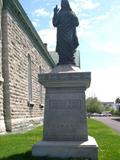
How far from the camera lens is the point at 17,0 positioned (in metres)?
Answer: 22.9

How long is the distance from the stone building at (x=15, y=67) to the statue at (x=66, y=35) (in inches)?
392

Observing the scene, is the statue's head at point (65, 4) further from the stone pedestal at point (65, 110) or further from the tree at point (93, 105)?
the tree at point (93, 105)

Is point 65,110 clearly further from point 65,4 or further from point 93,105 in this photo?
point 93,105

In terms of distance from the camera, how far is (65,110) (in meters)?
8.91

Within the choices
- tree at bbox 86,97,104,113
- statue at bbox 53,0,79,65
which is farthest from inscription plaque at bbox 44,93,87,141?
tree at bbox 86,97,104,113

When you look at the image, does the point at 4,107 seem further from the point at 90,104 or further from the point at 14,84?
the point at 90,104

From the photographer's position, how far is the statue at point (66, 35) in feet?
31.6

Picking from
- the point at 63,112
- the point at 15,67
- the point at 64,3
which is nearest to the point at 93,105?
the point at 15,67

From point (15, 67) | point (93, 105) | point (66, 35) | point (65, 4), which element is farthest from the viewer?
point (93, 105)

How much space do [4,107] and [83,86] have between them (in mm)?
11770

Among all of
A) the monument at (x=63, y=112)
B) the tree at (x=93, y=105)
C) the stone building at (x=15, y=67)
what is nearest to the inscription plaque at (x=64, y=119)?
the monument at (x=63, y=112)

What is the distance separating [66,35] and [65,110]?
6.33 feet

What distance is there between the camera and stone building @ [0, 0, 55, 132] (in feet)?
66.3

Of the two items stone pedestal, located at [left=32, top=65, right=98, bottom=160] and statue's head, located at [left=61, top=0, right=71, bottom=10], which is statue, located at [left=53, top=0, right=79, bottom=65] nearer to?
statue's head, located at [left=61, top=0, right=71, bottom=10]
